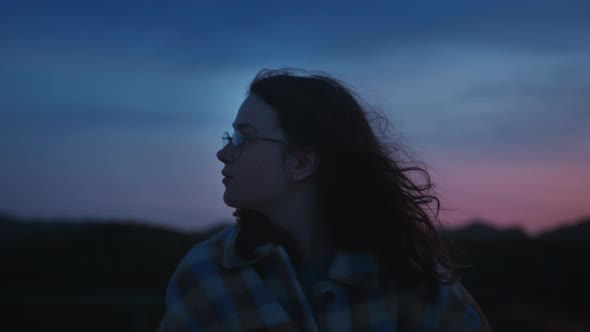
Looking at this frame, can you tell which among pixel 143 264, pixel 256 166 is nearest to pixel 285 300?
pixel 256 166

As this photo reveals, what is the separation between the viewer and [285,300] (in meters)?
2.00

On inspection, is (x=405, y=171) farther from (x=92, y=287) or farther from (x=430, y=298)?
(x=92, y=287)

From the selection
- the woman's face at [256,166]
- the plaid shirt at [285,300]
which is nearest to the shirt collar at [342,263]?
the plaid shirt at [285,300]

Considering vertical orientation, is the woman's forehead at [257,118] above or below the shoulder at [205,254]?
above

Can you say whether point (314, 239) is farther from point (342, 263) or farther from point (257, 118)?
point (257, 118)

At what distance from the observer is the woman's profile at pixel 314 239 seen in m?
1.98

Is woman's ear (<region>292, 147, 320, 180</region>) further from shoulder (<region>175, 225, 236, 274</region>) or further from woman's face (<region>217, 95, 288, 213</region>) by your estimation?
shoulder (<region>175, 225, 236, 274</region>)

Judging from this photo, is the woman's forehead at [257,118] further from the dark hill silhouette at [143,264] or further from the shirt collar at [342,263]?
the dark hill silhouette at [143,264]

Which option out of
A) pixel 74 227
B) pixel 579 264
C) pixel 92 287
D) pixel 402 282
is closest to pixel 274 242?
pixel 402 282

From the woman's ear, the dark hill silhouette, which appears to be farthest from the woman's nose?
the dark hill silhouette

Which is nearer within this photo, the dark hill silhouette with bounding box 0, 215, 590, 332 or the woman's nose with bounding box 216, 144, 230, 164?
the woman's nose with bounding box 216, 144, 230, 164

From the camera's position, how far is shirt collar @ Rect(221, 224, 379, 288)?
2.02 m

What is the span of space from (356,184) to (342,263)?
321 millimetres

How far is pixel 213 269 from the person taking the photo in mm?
2023
